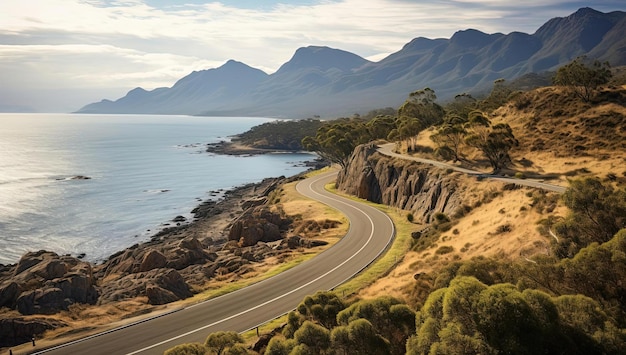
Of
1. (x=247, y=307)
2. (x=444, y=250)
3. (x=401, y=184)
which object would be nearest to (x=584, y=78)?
(x=401, y=184)

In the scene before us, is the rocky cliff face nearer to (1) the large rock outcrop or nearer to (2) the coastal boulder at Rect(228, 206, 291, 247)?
(2) the coastal boulder at Rect(228, 206, 291, 247)

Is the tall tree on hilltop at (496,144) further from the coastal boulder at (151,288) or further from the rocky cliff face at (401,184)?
the coastal boulder at (151,288)

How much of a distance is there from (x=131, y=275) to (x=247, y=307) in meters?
15.9

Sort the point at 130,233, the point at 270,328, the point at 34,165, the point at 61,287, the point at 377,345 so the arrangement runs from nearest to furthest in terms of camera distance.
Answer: the point at 377,345, the point at 270,328, the point at 61,287, the point at 130,233, the point at 34,165

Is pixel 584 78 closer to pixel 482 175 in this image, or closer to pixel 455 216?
pixel 482 175

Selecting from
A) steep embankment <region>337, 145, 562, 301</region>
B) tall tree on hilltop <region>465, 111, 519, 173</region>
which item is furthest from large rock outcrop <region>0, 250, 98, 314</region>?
tall tree on hilltop <region>465, 111, 519, 173</region>

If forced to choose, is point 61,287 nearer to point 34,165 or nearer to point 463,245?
point 463,245

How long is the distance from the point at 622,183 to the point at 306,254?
3237 cm

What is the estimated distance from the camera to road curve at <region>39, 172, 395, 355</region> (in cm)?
2730

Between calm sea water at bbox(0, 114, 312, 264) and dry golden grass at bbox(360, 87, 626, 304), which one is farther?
calm sea water at bbox(0, 114, 312, 264)

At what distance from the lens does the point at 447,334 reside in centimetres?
1280

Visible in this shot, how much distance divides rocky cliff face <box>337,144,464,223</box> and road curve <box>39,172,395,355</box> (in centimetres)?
771

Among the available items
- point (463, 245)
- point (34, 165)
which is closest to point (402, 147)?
point (463, 245)

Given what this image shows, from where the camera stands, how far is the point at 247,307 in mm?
32531
